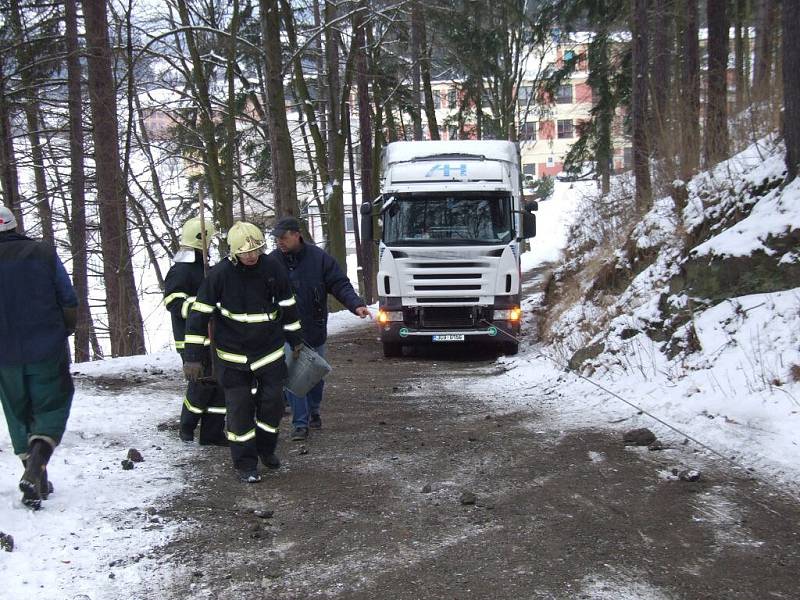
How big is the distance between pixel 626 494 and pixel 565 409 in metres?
2.70

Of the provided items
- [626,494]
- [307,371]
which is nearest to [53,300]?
[307,371]

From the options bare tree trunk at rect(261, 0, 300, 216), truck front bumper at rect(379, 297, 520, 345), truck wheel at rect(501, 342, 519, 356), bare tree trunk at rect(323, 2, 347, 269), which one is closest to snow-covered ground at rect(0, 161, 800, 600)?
truck front bumper at rect(379, 297, 520, 345)

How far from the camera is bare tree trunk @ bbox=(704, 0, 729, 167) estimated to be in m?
11.6

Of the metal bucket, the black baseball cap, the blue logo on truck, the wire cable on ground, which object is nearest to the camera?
the wire cable on ground

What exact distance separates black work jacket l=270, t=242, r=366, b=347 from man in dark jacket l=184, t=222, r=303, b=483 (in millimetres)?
1205

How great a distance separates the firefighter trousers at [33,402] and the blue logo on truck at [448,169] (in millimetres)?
8433

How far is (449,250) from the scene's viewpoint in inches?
478

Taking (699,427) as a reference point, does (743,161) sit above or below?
above

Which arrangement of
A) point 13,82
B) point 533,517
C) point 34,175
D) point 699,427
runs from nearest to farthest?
1. point 533,517
2. point 699,427
3. point 13,82
4. point 34,175

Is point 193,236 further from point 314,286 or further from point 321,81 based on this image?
point 321,81

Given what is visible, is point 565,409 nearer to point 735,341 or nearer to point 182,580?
point 735,341

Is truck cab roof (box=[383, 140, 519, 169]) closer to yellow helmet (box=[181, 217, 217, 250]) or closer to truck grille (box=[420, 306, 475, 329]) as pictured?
truck grille (box=[420, 306, 475, 329])

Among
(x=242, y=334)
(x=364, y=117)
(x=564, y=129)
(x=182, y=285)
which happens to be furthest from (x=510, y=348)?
(x=564, y=129)

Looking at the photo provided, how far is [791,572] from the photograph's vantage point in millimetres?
3842
